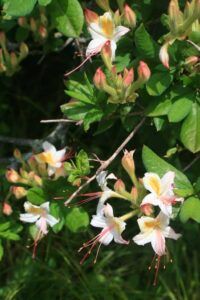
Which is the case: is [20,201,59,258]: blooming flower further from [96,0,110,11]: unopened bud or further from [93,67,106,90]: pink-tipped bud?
[96,0,110,11]: unopened bud

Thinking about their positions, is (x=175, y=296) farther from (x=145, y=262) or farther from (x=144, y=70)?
(x=144, y=70)

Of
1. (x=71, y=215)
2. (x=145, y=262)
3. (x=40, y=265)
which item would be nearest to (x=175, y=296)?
(x=145, y=262)

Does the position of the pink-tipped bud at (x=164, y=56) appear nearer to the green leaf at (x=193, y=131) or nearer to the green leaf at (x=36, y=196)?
the green leaf at (x=193, y=131)

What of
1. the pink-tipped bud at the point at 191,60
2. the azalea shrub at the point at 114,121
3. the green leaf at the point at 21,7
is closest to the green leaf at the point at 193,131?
the azalea shrub at the point at 114,121

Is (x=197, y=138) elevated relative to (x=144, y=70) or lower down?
lower down

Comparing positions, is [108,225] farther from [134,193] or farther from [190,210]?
[190,210]

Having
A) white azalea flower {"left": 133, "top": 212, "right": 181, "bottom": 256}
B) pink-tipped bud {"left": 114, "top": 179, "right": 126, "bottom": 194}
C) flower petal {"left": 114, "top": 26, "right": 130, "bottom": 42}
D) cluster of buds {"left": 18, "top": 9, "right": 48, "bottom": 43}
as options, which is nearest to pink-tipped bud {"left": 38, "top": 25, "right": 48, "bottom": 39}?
cluster of buds {"left": 18, "top": 9, "right": 48, "bottom": 43}

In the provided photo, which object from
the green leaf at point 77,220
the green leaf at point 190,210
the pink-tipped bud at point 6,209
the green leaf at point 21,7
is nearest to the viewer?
the green leaf at point 190,210
